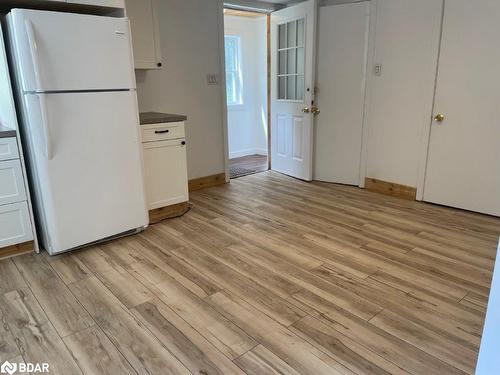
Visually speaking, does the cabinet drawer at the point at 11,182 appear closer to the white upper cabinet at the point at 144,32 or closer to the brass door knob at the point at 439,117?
the white upper cabinet at the point at 144,32

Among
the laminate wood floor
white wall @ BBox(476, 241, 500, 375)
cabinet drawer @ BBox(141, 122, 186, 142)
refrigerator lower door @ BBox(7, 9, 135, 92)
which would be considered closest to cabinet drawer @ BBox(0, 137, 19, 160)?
refrigerator lower door @ BBox(7, 9, 135, 92)

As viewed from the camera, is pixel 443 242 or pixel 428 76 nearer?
pixel 443 242

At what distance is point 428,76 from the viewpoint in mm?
3471

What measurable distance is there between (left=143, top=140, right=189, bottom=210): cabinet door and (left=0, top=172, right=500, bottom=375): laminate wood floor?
8.9 inches

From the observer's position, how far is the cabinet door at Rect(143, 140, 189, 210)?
3117 millimetres

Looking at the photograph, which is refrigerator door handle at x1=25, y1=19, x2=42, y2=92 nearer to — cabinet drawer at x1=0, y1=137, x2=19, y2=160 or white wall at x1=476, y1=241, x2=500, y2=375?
cabinet drawer at x1=0, y1=137, x2=19, y2=160

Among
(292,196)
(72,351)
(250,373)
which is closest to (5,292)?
(72,351)

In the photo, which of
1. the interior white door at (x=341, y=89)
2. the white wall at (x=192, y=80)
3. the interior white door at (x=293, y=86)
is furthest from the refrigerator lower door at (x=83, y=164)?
the interior white door at (x=341, y=89)

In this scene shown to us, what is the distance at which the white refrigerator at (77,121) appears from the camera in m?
2.27

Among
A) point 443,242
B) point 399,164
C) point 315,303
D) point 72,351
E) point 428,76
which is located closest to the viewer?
point 72,351

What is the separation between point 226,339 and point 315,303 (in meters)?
0.56

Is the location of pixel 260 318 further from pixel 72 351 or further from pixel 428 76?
pixel 428 76

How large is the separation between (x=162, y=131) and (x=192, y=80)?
117 centimetres

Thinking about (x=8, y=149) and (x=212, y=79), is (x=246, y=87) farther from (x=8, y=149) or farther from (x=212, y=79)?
(x=8, y=149)
